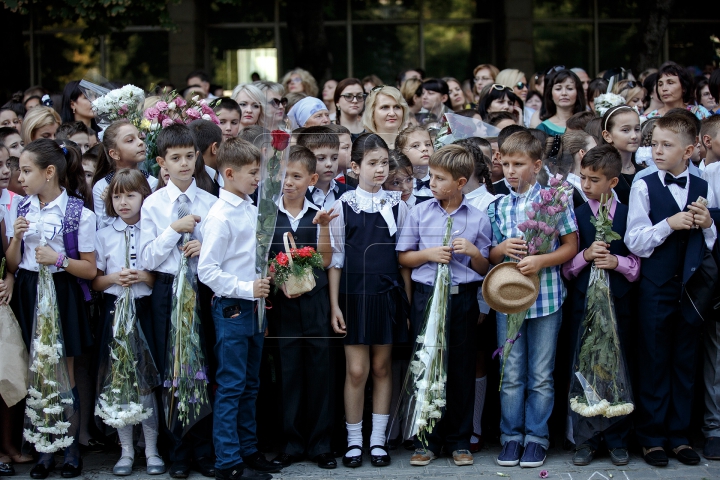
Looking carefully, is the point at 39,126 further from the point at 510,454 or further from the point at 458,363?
the point at 510,454

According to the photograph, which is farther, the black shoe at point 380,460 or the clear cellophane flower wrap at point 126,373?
the black shoe at point 380,460

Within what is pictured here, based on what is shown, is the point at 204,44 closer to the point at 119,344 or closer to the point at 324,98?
the point at 324,98

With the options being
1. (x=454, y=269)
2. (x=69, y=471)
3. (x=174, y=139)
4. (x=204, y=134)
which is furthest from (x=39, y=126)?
(x=454, y=269)

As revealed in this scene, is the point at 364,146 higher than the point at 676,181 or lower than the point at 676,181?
higher

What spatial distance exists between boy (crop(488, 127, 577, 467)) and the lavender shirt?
11cm

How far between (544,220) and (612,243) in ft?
1.58

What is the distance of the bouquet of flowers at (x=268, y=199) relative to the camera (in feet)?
15.9

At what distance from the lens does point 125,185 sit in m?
5.07

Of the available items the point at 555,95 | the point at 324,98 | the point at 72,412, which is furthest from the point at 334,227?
the point at 324,98

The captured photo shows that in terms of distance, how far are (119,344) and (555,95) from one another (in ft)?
Answer: 13.4

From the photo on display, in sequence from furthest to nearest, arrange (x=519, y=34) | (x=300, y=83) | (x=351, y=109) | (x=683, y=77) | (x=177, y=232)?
(x=519, y=34) → (x=300, y=83) → (x=351, y=109) → (x=683, y=77) → (x=177, y=232)

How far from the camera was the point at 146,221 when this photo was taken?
4.99 meters

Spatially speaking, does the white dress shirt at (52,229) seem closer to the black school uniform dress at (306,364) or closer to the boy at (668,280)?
the black school uniform dress at (306,364)

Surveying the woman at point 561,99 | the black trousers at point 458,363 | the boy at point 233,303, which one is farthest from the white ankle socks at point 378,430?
the woman at point 561,99
